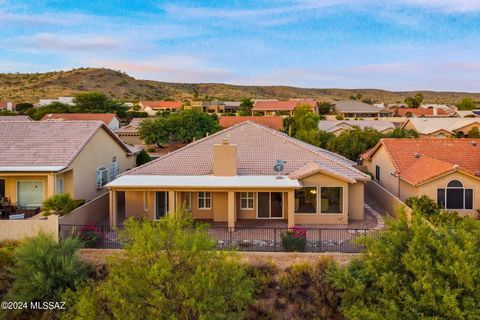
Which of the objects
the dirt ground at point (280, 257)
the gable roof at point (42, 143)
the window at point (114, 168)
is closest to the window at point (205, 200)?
the dirt ground at point (280, 257)

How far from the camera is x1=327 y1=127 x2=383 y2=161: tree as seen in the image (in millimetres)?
43272

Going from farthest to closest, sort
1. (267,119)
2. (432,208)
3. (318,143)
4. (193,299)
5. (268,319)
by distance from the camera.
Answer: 1. (267,119)
2. (318,143)
3. (432,208)
4. (268,319)
5. (193,299)

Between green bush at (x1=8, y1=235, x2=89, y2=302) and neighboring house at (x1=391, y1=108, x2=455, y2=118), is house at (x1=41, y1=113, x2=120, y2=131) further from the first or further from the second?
neighboring house at (x1=391, y1=108, x2=455, y2=118)

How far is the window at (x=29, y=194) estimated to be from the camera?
2445 centimetres

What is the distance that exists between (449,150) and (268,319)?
19.6 metres

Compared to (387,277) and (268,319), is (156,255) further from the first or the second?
(387,277)

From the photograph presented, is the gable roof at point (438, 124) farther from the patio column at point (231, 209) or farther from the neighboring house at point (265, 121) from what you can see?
the patio column at point (231, 209)

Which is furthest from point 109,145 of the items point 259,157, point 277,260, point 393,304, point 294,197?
point 393,304

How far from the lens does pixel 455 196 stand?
24.8 metres

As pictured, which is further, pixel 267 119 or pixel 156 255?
pixel 267 119

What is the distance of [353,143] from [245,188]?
77.7 feet

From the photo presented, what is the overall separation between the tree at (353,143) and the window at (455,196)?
1843 cm

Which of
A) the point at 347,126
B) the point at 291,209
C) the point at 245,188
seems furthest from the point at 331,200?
the point at 347,126

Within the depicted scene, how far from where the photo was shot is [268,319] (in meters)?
17.1
